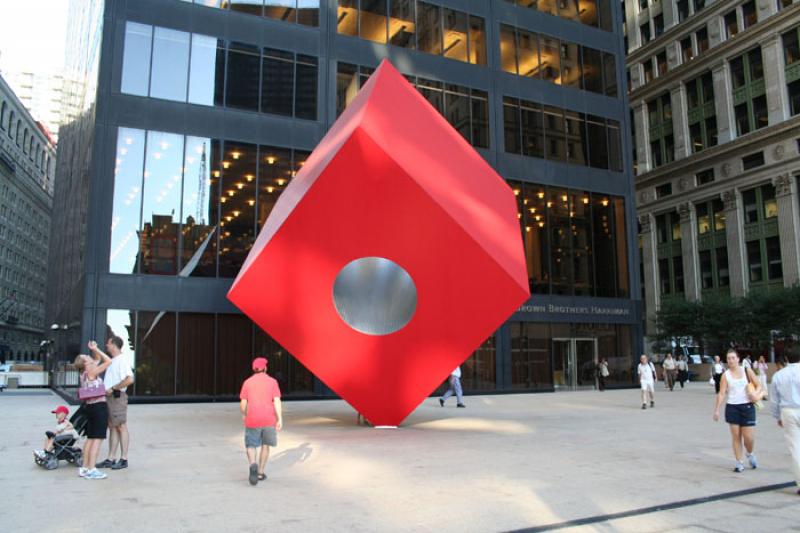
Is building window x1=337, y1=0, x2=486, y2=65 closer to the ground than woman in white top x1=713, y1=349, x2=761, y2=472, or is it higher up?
higher up

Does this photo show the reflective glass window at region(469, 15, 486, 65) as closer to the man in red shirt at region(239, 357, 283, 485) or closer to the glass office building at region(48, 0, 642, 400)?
the glass office building at region(48, 0, 642, 400)

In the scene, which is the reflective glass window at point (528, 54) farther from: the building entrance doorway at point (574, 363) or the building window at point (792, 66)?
the building window at point (792, 66)

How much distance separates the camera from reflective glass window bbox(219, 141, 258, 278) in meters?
20.8

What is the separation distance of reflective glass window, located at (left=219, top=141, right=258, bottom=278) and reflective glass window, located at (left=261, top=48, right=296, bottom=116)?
5.65 ft

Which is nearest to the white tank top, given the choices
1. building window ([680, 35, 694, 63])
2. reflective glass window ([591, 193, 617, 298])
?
reflective glass window ([591, 193, 617, 298])

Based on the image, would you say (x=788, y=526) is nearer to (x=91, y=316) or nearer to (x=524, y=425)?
(x=524, y=425)

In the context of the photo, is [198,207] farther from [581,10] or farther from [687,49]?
[687,49]

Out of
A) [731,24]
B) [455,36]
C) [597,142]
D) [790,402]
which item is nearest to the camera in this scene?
[790,402]

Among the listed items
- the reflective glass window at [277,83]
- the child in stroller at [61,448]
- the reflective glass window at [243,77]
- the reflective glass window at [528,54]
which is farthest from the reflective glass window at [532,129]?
the child in stroller at [61,448]

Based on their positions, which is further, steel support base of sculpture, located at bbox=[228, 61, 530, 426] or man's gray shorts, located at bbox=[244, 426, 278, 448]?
steel support base of sculpture, located at bbox=[228, 61, 530, 426]

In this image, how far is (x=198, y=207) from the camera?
2075 centimetres

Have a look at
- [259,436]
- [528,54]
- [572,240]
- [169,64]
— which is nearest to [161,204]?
[169,64]

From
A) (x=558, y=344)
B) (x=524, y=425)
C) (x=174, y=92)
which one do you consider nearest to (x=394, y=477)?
(x=524, y=425)

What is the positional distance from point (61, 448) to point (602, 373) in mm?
22342
